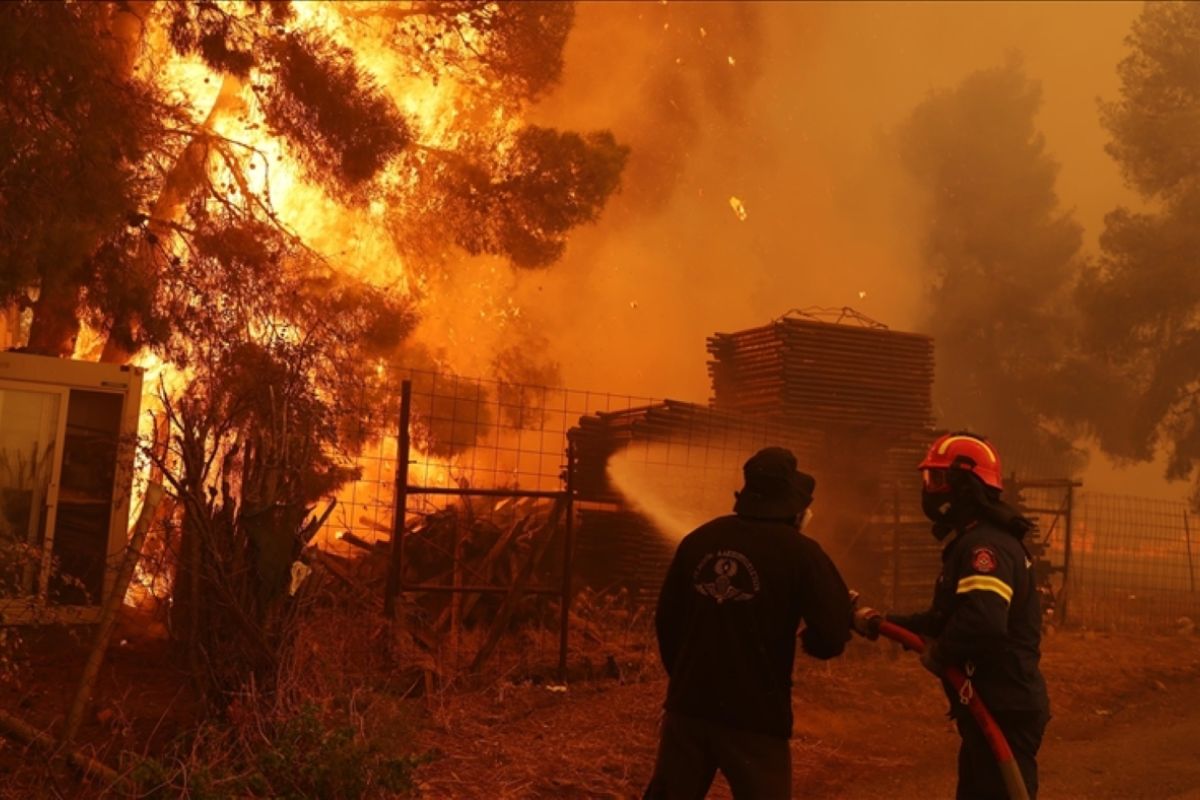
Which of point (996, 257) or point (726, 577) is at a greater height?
point (996, 257)

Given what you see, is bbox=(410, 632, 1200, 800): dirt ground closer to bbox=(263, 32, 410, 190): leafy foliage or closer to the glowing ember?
bbox=(263, 32, 410, 190): leafy foliage

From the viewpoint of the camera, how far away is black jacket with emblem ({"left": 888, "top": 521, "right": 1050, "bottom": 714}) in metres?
4.65

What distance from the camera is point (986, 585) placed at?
4.68 metres

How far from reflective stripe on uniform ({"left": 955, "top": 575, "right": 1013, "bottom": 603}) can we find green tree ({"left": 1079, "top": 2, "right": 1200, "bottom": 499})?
22.6m

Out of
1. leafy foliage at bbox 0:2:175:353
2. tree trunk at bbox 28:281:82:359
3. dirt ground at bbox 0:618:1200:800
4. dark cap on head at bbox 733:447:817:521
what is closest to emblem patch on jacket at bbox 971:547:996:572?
dark cap on head at bbox 733:447:817:521

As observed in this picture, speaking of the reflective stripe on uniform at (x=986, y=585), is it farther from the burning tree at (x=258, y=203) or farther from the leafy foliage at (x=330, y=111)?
the leafy foliage at (x=330, y=111)

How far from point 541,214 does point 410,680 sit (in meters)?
6.85

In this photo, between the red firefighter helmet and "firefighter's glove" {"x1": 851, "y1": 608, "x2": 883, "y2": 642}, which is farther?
the red firefighter helmet

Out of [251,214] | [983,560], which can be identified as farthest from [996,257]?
[983,560]

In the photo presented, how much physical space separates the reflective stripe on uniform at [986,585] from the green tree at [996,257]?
3084 cm

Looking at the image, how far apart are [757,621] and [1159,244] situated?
77.9ft

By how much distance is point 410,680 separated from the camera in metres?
9.04

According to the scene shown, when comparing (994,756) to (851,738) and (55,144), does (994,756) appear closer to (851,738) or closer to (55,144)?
(851,738)

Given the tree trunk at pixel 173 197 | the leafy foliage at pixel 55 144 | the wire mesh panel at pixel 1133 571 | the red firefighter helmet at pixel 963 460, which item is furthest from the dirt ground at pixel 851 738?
the wire mesh panel at pixel 1133 571
